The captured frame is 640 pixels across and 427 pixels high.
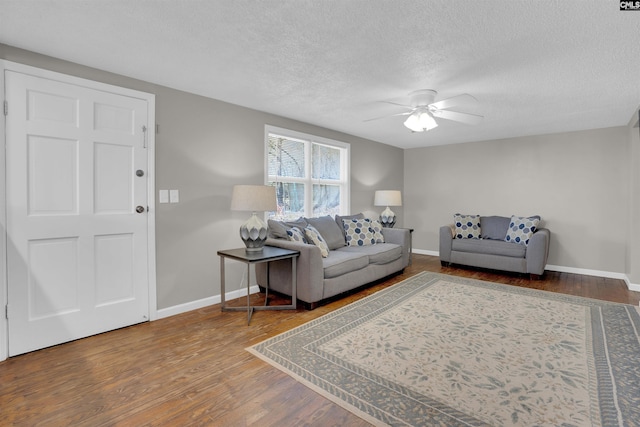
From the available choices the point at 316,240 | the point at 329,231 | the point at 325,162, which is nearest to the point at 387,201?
the point at 325,162

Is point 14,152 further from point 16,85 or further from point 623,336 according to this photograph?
point 623,336

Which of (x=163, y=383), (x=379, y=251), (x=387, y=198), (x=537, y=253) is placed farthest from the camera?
(x=387, y=198)

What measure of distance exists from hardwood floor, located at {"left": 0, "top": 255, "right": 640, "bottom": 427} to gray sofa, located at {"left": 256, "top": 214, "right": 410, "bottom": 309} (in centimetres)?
50

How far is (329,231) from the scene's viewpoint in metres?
4.30

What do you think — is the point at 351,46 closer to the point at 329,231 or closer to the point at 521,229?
the point at 329,231

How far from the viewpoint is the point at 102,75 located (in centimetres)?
270

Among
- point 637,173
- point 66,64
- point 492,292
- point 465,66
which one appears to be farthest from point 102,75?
point 637,173

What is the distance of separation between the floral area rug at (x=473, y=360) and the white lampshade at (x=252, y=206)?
39.0 inches

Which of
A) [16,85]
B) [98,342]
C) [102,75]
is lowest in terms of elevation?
[98,342]

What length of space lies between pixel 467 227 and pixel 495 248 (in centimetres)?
69

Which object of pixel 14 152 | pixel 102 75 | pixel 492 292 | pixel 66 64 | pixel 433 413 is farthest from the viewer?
pixel 492 292

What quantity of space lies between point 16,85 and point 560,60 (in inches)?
160

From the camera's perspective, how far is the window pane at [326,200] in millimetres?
4863

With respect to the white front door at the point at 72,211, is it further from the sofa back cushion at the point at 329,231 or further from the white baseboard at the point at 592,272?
the white baseboard at the point at 592,272
